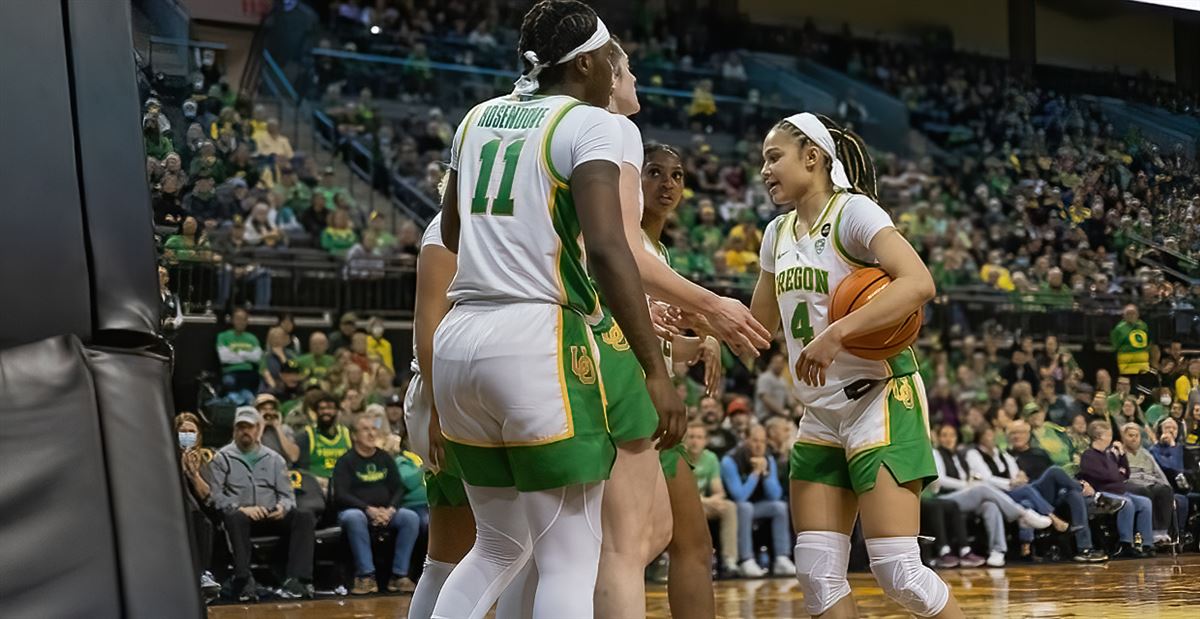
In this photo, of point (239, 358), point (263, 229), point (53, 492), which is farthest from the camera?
point (263, 229)

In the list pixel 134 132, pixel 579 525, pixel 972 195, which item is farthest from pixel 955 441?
pixel 134 132

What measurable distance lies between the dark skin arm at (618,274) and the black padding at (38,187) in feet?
3.56

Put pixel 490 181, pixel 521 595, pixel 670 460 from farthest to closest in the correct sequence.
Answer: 1. pixel 670 460
2. pixel 521 595
3. pixel 490 181

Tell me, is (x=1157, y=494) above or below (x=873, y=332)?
below

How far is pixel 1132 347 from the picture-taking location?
338 inches

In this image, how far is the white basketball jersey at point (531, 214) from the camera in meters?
2.85

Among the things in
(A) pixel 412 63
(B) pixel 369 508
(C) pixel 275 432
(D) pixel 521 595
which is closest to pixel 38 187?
(D) pixel 521 595

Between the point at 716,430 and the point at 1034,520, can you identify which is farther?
the point at 716,430

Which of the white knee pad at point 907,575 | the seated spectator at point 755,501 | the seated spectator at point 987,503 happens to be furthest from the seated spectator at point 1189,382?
the white knee pad at point 907,575

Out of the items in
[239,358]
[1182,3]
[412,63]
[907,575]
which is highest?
[412,63]

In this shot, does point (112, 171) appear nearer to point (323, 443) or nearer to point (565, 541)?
point (565, 541)

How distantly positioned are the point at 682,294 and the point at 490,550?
0.77m

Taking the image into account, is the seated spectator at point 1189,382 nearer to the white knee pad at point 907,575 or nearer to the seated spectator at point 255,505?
the white knee pad at point 907,575

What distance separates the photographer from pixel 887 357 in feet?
13.3
